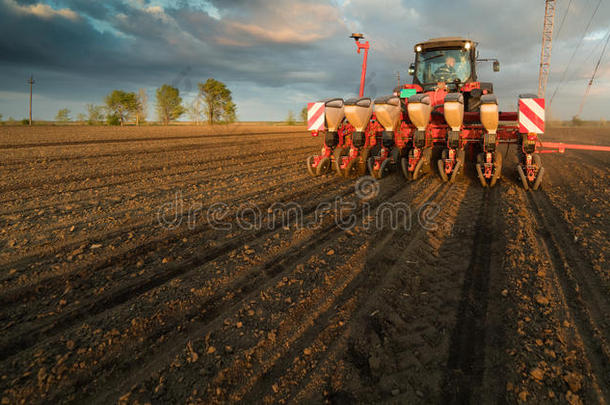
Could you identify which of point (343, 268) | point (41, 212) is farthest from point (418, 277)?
point (41, 212)

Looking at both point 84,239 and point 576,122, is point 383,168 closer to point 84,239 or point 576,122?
point 84,239

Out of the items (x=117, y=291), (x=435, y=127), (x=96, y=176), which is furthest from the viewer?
(x=435, y=127)

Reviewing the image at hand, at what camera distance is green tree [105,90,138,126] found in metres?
54.5

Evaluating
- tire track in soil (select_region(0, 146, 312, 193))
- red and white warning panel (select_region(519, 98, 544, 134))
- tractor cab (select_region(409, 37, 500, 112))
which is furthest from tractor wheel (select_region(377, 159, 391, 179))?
tire track in soil (select_region(0, 146, 312, 193))

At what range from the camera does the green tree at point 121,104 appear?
5453cm

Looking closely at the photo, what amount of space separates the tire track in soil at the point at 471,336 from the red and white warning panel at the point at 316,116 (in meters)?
4.76

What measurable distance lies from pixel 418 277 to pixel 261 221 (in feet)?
6.72

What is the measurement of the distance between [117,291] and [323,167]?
5268mm

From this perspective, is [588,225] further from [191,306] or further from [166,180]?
[166,180]

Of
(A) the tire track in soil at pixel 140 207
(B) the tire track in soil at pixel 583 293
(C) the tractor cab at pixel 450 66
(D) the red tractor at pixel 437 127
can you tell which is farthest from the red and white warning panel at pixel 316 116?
(B) the tire track in soil at pixel 583 293

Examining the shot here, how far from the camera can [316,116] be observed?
7359 millimetres

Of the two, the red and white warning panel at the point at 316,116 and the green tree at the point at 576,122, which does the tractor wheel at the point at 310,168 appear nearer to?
the red and white warning panel at the point at 316,116

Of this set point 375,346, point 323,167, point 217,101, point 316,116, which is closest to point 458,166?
point 323,167

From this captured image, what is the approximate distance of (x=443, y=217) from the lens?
4.28m
